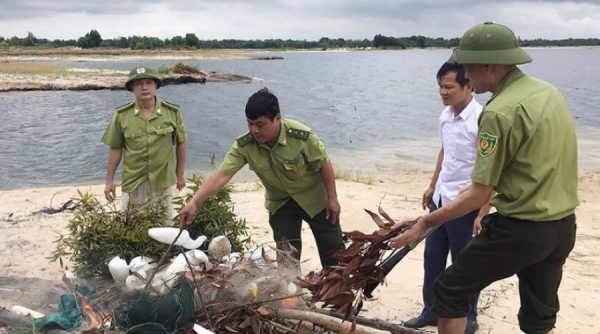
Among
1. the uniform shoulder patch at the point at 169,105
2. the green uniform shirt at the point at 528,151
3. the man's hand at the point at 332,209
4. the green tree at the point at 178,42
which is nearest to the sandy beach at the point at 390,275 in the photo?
the man's hand at the point at 332,209

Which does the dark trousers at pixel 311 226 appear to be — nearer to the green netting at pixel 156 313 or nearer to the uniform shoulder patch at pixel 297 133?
the uniform shoulder patch at pixel 297 133

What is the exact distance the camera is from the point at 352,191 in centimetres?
1014

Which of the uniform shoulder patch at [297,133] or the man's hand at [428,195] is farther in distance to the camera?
the man's hand at [428,195]

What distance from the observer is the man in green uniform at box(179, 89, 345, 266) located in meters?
4.16

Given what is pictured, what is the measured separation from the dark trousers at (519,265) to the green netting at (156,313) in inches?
58.2

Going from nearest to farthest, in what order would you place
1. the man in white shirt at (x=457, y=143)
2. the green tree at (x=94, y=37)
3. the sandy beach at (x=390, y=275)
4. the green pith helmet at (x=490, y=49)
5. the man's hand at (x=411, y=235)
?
1. the green pith helmet at (x=490, y=49)
2. the man's hand at (x=411, y=235)
3. the man in white shirt at (x=457, y=143)
4. the sandy beach at (x=390, y=275)
5. the green tree at (x=94, y=37)

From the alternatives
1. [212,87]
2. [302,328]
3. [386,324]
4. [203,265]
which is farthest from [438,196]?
[212,87]

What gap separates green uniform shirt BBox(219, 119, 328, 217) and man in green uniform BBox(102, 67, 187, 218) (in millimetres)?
940

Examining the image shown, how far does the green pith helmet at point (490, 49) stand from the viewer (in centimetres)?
300

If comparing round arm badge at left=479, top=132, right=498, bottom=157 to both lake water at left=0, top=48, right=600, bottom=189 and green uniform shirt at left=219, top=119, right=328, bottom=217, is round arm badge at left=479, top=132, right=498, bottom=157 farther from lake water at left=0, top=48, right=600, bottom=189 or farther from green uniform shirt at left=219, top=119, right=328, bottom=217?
lake water at left=0, top=48, right=600, bottom=189

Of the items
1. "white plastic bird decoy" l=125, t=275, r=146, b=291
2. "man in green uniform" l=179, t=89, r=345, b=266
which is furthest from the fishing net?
"man in green uniform" l=179, t=89, r=345, b=266

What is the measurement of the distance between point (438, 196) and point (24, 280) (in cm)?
324

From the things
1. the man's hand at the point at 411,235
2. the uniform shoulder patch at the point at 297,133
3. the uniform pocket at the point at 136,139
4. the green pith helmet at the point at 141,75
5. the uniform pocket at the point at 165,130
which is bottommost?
the man's hand at the point at 411,235

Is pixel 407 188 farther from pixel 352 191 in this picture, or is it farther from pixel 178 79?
pixel 178 79
